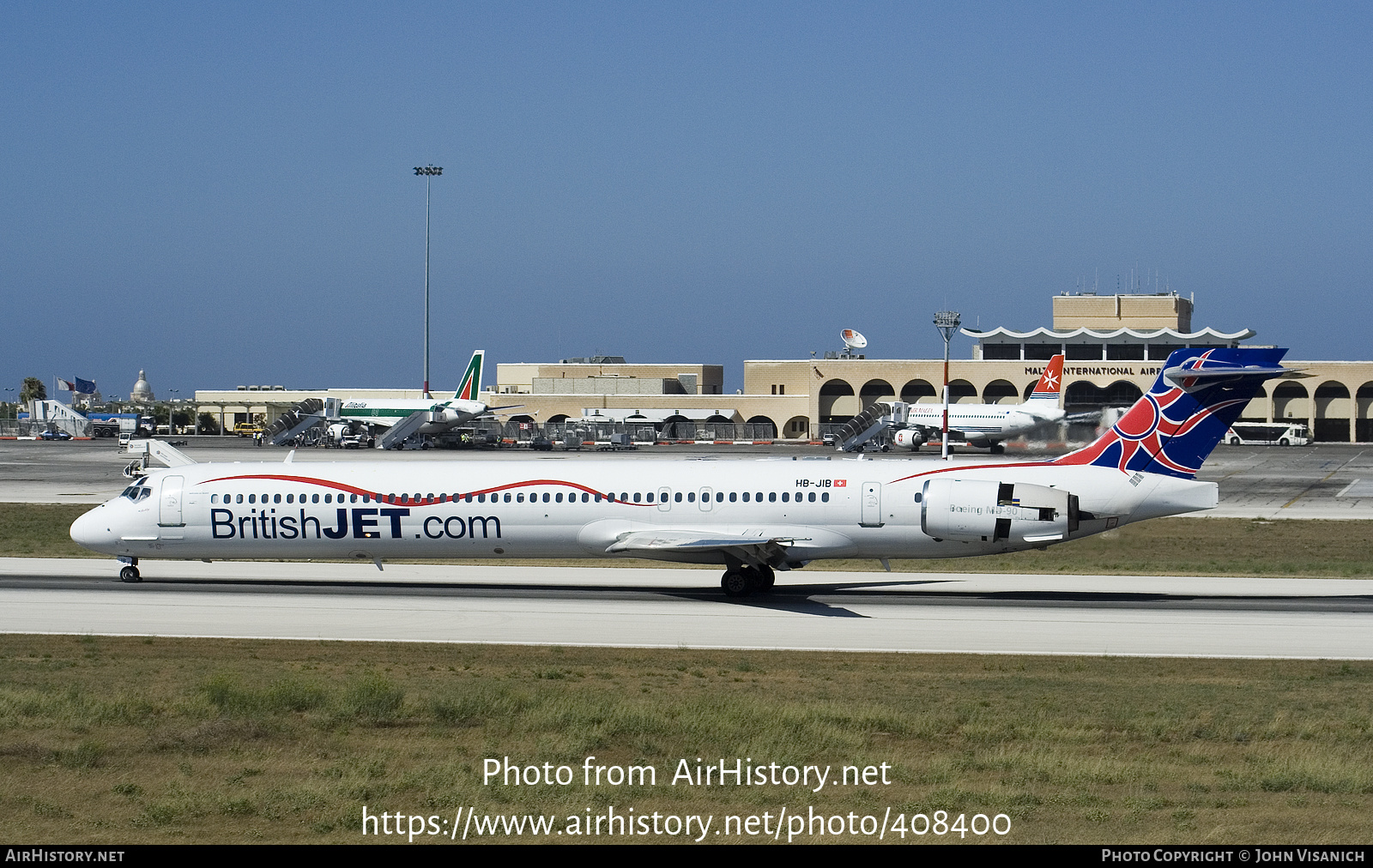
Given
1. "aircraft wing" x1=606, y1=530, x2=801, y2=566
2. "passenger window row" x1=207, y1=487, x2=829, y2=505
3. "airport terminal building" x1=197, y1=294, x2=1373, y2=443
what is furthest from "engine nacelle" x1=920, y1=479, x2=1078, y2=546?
"airport terminal building" x1=197, y1=294, x2=1373, y2=443

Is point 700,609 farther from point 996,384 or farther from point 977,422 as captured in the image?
point 996,384

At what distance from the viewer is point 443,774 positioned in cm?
1498

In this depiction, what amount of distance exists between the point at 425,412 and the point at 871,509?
78.6m

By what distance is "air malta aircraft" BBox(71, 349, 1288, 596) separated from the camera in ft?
102

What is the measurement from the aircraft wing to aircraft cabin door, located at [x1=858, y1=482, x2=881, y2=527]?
166 centimetres

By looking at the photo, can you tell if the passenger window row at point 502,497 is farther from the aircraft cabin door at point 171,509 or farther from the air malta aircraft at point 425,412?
the air malta aircraft at point 425,412

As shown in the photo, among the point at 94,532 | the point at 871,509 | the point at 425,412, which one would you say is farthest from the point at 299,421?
the point at 871,509

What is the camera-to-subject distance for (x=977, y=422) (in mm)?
100875

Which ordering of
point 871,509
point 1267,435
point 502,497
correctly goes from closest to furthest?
point 871,509 → point 502,497 → point 1267,435

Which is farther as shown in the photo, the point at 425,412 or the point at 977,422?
the point at 425,412

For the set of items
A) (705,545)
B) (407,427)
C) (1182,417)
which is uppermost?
(1182,417)

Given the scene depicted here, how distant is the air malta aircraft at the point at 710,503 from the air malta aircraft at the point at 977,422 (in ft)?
223
